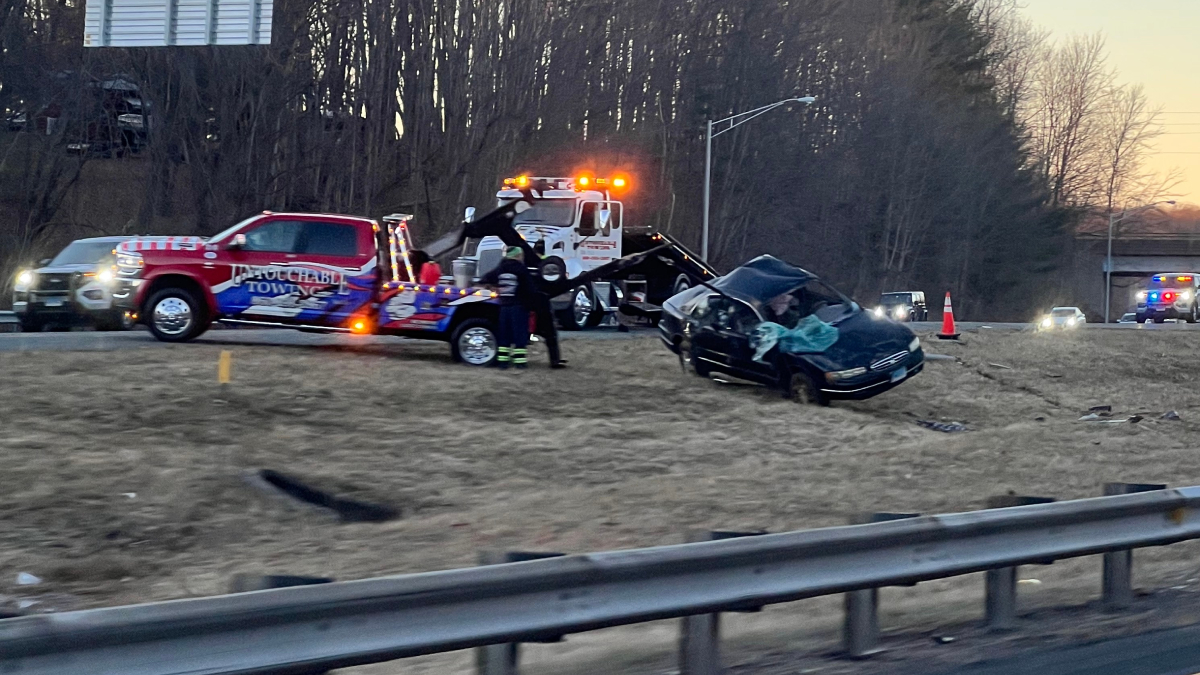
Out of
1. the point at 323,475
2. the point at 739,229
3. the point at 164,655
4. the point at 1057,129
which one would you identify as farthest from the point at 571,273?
the point at 1057,129

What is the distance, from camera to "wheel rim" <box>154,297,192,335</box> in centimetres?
1789

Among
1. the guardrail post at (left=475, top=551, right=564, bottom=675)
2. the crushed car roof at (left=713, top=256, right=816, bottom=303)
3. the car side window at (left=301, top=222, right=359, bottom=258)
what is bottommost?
the guardrail post at (left=475, top=551, right=564, bottom=675)

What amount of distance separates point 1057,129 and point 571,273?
260ft

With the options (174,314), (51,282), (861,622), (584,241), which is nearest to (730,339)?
(174,314)

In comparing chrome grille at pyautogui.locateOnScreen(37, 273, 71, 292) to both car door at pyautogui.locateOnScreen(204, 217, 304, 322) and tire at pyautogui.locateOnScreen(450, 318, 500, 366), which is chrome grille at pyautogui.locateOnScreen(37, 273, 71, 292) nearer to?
car door at pyautogui.locateOnScreen(204, 217, 304, 322)

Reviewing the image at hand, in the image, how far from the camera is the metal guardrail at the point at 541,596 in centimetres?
414

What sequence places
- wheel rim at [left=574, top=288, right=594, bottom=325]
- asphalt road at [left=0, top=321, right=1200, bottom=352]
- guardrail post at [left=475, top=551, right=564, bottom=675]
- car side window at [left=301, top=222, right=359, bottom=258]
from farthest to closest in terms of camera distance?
wheel rim at [left=574, top=288, right=594, bottom=325]
car side window at [left=301, top=222, right=359, bottom=258]
asphalt road at [left=0, top=321, right=1200, bottom=352]
guardrail post at [left=475, top=551, right=564, bottom=675]

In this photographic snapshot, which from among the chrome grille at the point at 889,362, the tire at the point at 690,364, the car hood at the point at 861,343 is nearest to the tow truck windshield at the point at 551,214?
the tire at the point at 690,364

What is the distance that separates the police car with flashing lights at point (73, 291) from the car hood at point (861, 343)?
11.5 meters

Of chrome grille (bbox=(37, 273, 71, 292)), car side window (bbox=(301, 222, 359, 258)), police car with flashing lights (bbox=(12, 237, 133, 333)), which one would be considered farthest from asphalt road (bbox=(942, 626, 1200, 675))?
chrome grille (bbox=(37, 273, 71, 292))

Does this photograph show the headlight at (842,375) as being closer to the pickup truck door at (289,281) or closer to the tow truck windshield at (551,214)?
the pickup truck door at (289,281)

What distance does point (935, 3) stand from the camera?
82.6m

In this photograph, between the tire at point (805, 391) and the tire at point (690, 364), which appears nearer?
the tire at point (805, 391)

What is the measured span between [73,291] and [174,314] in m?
4.64
